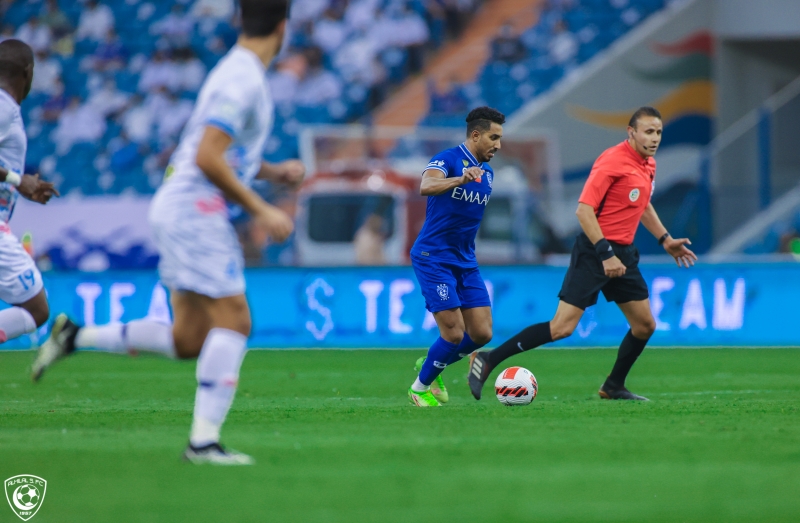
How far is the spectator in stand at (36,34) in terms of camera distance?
24.7 meters

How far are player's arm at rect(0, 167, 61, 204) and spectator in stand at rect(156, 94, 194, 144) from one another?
53.2ft

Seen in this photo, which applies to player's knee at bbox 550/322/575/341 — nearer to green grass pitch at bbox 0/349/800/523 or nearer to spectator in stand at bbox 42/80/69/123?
green grass pitch at bbox 0/349/800/523

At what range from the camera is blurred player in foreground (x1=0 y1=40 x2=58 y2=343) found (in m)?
7.38

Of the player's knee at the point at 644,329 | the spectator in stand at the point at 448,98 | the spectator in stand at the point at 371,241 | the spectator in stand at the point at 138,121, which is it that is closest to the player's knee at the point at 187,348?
the player's knee at the point at 644,329

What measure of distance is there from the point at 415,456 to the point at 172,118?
62.8 ft

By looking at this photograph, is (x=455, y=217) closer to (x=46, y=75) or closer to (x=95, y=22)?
(x=46, y=75)

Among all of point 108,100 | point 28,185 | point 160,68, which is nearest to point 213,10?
point 160,68

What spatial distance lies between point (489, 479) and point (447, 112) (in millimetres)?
18486

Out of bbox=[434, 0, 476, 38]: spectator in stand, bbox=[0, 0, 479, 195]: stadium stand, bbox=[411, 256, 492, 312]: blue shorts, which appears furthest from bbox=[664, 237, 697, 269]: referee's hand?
bbox=[434, 0, 476, 38]: spectator in stand

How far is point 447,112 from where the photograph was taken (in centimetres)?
2300

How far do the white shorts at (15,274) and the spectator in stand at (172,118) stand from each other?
16263mm

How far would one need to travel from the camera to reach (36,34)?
2481cm

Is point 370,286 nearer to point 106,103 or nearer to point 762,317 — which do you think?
point 762,317

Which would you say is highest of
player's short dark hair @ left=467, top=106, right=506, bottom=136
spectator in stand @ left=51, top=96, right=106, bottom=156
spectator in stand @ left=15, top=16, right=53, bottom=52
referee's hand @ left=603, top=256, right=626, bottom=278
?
spectator in stand @ left=15, top=16, right=53, bottom=52
